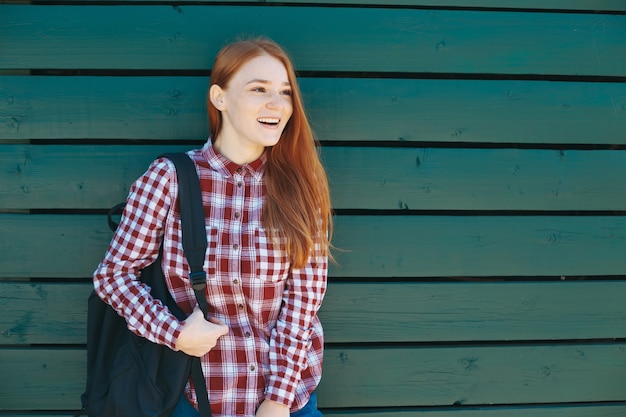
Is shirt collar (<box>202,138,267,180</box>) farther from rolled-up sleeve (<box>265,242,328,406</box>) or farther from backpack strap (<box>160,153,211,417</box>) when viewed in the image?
rolled-up sleeve (<box>265,242,328,406</box>)

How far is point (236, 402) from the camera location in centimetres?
167

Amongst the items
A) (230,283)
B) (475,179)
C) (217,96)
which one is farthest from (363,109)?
(230,283)

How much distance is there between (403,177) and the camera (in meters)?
2.15

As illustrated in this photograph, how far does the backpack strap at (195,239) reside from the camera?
161cm

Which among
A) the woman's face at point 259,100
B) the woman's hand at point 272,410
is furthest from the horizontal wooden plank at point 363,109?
the woman's hand at point 272,410

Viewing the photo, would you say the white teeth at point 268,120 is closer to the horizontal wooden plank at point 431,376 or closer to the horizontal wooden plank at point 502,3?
the horizontal wooden plank at point 502,3

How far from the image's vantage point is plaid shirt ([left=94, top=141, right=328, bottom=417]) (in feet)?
5.41

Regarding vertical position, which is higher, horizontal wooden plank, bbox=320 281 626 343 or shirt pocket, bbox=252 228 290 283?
shirt pocket, bbox=252 228 290 283

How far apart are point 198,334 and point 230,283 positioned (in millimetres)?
171

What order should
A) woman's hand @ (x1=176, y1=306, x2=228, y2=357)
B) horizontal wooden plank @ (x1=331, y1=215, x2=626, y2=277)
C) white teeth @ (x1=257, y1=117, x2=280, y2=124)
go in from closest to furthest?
woman's hand @ (x1=176, y1=306, x2=228, y2=357) < white teeth @ (x1=257, y1=117, x2=280, y2=124) < horizontal wooden plank @ (x1=331, y1=215, x2=626, y2=277)

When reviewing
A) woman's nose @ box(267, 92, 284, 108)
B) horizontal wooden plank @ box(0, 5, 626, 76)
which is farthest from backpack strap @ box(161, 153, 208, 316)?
horizontal wooden plank @ box(0, 5, 626, 76)

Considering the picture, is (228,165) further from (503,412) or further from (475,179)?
(503,412)

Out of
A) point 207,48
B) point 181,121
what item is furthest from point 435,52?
point 181,121

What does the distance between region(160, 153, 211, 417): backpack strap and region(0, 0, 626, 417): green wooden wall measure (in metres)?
0.46
